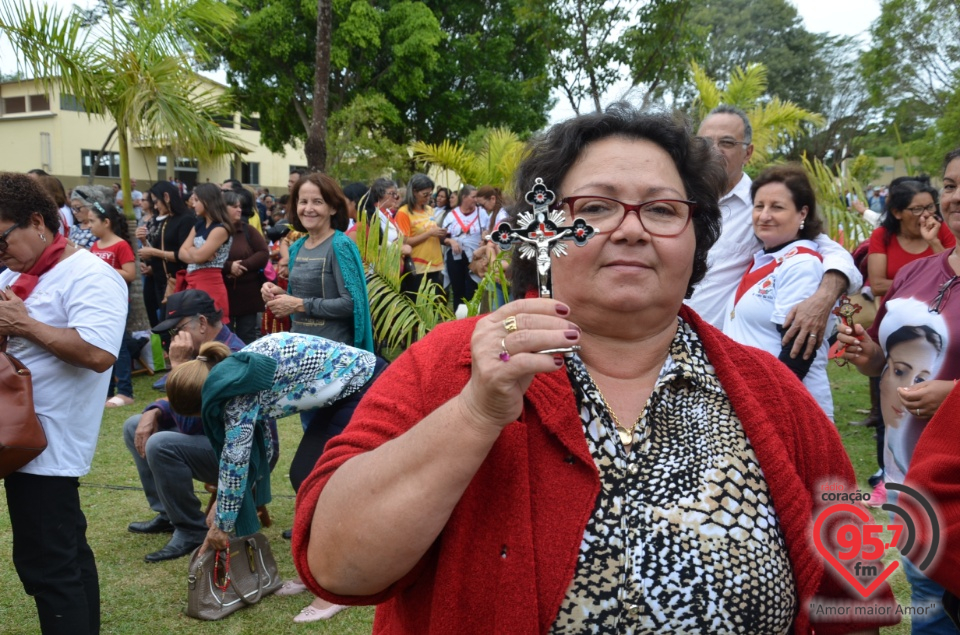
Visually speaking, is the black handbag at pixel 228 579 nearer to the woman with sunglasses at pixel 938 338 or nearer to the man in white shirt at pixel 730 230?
the man in white shirt at pixel 730 230

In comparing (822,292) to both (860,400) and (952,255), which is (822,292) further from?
(860,400)

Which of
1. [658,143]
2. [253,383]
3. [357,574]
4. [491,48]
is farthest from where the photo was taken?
[491,48]

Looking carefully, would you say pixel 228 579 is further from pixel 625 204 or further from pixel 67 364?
pixel 625 204

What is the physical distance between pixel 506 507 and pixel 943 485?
114 cm

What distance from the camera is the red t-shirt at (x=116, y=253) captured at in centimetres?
829

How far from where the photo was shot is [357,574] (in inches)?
59.4

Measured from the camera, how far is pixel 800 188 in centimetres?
404

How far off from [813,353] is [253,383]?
271cm

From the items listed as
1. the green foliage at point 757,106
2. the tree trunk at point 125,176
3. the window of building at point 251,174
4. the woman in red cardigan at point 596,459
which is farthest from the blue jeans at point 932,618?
the window of building at point 251,174

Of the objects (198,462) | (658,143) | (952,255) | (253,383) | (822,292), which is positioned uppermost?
(658,143)

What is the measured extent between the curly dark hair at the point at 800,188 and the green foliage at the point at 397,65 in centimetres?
2262

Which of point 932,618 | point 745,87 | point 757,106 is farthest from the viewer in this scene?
point 757,106

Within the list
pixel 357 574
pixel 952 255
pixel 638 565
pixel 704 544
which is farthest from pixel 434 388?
pixel 952 255

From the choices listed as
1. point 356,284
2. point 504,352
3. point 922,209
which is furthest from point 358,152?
point 504,352
